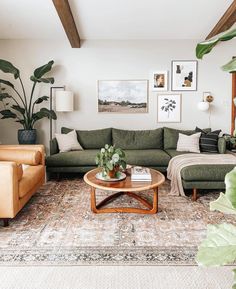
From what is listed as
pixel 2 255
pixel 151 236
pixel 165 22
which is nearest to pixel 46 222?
pixel 2 255

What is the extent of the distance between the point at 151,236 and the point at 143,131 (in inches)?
109

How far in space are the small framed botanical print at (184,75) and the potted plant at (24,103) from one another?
230cm

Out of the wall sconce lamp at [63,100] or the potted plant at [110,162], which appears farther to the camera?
the wall sconce lamp at [63,100]

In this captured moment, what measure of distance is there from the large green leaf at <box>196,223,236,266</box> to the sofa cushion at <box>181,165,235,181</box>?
8.96 ft

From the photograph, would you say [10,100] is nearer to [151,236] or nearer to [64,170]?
[64,170]

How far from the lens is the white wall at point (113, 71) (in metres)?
5.07

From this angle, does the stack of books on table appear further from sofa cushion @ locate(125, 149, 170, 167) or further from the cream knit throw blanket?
sofa cushion @ locate(125, 149, 170, 167)

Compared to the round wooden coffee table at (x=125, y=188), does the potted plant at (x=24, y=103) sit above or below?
above

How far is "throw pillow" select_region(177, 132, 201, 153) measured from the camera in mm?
4468

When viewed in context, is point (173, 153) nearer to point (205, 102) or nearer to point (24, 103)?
point (205, 102)

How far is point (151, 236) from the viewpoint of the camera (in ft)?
7.96

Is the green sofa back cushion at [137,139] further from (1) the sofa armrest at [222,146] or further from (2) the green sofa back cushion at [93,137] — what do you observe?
(1) the sofa armrest at [222,146]

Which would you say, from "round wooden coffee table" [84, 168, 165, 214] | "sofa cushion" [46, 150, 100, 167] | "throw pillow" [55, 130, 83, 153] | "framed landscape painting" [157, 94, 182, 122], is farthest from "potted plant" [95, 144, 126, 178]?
"framed landscape painting" [157, 94, 182, 122]

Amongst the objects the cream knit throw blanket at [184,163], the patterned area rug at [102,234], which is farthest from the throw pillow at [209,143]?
the patterned area rug at [102,234]
